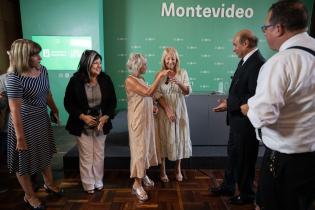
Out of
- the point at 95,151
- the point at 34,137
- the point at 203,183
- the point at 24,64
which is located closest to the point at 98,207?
the point at 95,151

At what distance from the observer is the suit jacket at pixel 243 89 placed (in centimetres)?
193

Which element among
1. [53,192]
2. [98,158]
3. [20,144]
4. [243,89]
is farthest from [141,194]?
[243,89]

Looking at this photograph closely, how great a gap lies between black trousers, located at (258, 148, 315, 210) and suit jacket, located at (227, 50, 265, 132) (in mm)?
686

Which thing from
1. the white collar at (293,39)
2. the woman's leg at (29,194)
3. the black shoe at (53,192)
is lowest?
the black shoe at (53,192)

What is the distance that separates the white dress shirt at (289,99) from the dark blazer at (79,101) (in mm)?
1473

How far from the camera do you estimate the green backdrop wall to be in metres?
4.72

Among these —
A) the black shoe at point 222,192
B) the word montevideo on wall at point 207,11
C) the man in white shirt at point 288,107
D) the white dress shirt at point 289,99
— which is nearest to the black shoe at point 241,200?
the black shoe at point 222,192

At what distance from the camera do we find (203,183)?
2697 mm

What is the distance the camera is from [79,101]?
2293 millimetres

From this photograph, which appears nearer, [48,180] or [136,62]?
[136,62]

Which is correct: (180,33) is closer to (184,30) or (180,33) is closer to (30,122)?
(184,30)

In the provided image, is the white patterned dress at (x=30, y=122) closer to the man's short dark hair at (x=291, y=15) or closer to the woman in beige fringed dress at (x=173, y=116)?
the woman in beige fringed dress at (x=173, y=116)

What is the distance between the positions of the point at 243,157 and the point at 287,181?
33.2 inches

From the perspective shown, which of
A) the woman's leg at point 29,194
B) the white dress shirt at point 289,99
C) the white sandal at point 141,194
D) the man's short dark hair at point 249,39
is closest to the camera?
the white dress shirt at point 289,99
